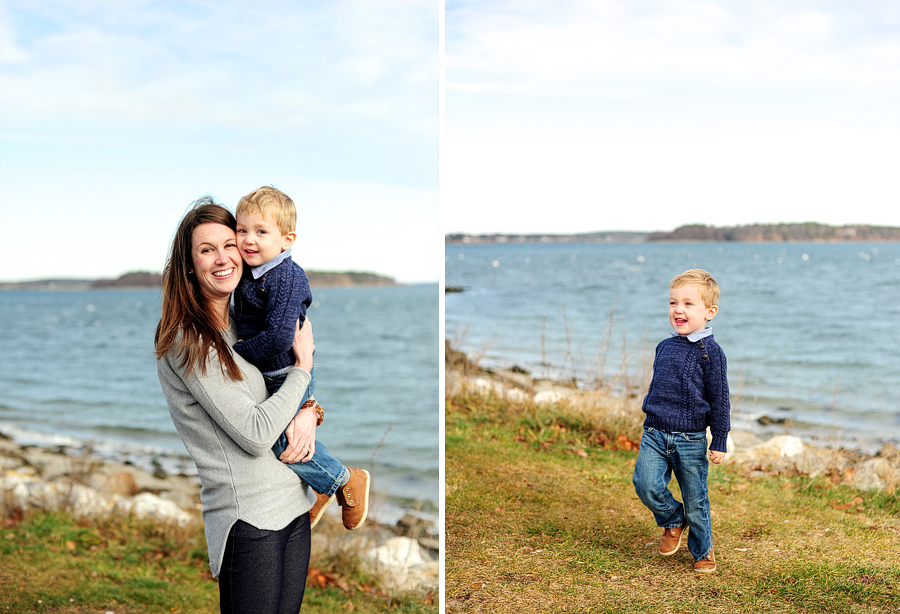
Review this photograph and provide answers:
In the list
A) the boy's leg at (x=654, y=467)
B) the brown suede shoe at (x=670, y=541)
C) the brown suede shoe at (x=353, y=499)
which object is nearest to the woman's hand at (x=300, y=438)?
the brown suede shoe at (x=353, y=499)

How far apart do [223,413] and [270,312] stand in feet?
1.10

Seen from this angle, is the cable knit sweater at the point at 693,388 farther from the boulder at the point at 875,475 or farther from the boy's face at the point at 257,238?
the boulder at the point at 875,475

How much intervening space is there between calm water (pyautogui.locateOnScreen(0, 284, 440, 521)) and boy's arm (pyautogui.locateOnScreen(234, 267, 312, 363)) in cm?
264

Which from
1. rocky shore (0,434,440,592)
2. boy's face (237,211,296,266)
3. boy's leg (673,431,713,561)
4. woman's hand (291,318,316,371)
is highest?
boy's face (237,211,296,266)

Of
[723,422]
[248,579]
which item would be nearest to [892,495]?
[723,422]

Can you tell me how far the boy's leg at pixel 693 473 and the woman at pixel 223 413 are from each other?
1928 mm

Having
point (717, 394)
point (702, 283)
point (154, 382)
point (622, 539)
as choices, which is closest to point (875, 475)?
point (622, 539)

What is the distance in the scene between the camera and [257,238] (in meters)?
2.15

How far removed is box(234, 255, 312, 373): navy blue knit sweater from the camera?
2158 millimetres

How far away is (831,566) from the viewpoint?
3.87 meters

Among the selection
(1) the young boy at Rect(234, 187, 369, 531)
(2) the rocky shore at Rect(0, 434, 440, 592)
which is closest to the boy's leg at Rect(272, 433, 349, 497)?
(1) the young boy at Rect(234, 187, 369, 531)

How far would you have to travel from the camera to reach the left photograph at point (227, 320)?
6.95ft

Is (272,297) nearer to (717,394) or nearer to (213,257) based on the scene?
(213,257)

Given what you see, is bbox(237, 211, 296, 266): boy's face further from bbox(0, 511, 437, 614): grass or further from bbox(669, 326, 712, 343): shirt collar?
bbox(0, 511, 437, 614): grass
